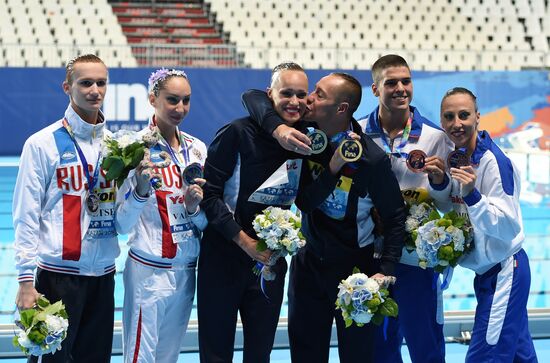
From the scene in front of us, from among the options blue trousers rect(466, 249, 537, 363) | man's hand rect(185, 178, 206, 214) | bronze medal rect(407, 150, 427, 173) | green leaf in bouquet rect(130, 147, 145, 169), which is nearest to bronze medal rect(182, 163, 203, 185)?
man's hand rect(185, 178, 206, 214)

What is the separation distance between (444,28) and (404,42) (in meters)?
1.36

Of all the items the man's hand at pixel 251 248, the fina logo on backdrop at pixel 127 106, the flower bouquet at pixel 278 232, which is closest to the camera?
the flower bouquet at pixel 278 232

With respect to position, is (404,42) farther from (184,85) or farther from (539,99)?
(184,85)

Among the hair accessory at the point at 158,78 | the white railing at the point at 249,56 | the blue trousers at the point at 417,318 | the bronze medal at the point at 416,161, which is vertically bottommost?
the blue trousers at the point at 417,318

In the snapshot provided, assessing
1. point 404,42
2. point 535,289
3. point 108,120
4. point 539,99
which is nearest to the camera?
point 535,289

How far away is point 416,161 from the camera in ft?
12.9

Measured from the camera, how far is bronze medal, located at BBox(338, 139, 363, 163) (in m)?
3.54

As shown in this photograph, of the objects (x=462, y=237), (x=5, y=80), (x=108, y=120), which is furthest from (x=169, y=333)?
(x=5, y=80)

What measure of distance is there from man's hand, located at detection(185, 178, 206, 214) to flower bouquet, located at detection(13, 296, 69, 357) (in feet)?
2.59

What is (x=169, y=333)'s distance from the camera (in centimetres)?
403

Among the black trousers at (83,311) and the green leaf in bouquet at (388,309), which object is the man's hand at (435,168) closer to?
the green leaf in bouquet at (388,309)

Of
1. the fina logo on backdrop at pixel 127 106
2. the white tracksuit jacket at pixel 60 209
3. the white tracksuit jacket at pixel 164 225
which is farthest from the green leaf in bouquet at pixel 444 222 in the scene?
the fina logo on backdrop at pixel 127 106

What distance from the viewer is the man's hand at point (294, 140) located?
352 centimetres

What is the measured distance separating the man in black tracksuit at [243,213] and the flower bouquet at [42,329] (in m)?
0.71
